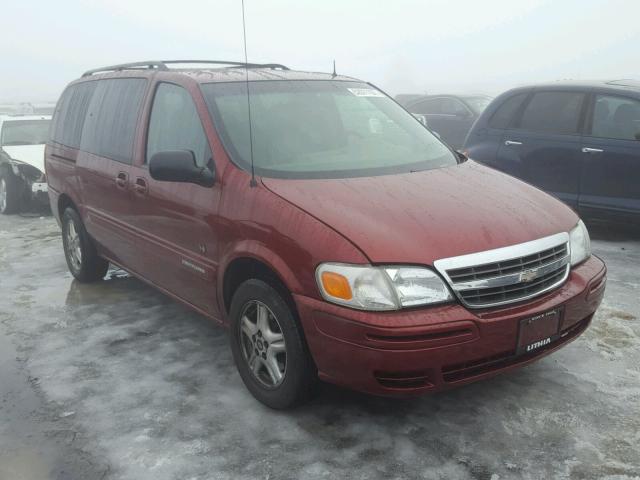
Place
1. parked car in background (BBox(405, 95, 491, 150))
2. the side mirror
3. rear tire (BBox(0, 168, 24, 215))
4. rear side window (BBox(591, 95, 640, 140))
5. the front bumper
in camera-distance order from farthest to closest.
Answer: parked car in background (BBox(405, 95, 491, 150))
rear tire (BBox(0, 168, 24, 215))
rear side window (BBox(591, 95, 640, 140))
the side mirror
the front bumper

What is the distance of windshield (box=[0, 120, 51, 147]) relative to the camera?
10.4 m

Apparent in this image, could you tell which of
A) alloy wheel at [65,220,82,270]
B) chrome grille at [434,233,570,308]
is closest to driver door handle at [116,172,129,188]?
alloy wheel at [65,220,82,270]

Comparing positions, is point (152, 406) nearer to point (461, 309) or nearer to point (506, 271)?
point (461, 309)

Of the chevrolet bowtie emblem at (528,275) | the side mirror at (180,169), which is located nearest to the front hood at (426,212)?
the chevrolet bowtie emblem at (528,275)

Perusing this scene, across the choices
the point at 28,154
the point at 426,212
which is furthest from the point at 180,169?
the point at 28,154

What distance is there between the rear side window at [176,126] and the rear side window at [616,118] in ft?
13.9

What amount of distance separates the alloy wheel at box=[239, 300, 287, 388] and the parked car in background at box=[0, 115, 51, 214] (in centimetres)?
660

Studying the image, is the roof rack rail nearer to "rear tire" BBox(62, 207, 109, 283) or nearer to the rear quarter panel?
the rear quarter panel

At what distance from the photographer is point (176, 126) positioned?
13.1 feet

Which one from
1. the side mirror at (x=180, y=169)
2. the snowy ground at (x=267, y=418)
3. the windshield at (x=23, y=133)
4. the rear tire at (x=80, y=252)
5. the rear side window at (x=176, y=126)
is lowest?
the snowy ground at (x=267, y=418)

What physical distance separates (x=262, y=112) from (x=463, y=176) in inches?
47.8

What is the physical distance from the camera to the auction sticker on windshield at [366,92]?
14.4 ft

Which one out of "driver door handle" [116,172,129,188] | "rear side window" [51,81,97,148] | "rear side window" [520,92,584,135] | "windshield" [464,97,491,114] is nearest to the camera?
"driver door handle" [116,172,129,188]

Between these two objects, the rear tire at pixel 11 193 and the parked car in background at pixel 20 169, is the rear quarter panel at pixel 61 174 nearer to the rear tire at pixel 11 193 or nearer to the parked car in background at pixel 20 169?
the parked car in background at pixel 20 169
